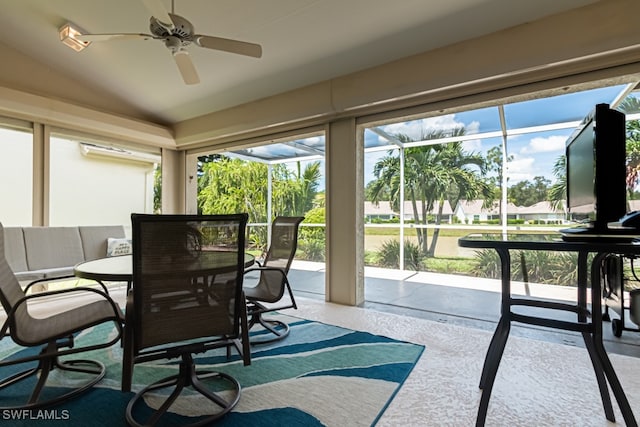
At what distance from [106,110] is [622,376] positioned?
6129 millimetres

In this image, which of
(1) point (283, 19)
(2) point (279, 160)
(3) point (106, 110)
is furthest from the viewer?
(2) point (279, 160)

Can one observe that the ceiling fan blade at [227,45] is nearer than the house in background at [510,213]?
Yes

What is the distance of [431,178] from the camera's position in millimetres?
5289

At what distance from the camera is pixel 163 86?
4.21 m

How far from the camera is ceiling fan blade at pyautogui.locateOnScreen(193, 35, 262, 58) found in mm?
2322

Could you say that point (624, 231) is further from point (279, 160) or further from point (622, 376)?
point (279, 160)

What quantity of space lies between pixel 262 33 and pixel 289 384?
3.02 metres

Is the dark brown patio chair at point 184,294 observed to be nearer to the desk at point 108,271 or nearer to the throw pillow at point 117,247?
the desk at point 108,271

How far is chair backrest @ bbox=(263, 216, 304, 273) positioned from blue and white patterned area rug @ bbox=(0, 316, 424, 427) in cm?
65

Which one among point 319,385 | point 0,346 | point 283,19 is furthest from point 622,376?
point 0,346

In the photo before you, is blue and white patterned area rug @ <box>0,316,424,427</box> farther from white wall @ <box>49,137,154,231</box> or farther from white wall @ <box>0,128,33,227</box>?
white wall @ <box>49,137,154,231</box>

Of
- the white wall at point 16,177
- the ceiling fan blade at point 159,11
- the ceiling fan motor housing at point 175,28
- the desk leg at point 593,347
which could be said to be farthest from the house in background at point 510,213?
the white wall at point 16,177

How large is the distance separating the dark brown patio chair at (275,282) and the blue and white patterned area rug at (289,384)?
0.70 feet

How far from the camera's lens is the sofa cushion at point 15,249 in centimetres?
348
